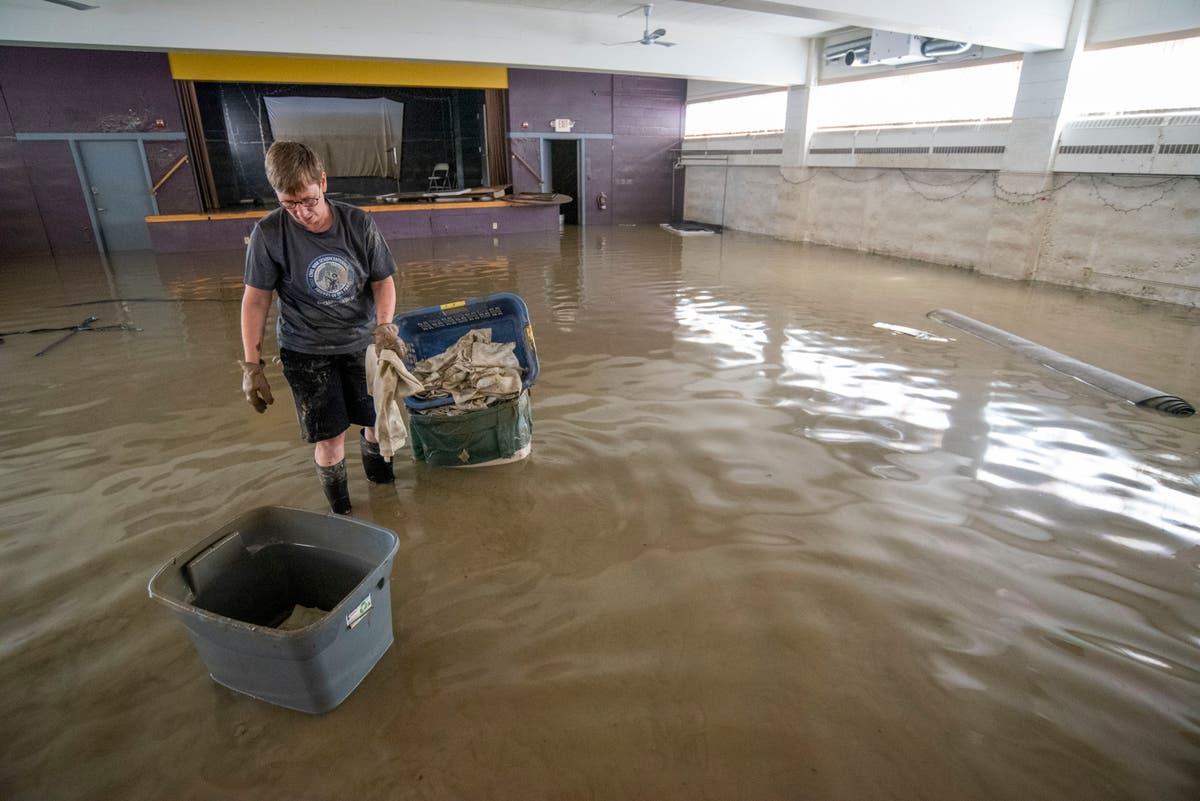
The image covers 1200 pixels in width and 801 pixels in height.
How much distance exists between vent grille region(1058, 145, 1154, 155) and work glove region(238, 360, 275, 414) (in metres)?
8.33

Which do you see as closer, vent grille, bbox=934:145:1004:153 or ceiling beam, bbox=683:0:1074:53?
ceiling beam, bbox=683:0:1074:53

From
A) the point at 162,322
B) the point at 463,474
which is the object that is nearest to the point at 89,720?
the point at 463,474

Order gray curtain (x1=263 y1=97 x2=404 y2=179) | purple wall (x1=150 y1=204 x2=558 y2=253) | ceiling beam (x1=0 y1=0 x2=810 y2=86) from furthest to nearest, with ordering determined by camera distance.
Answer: gray curtain (x1=263 y1=97 x2=404 y2=179) < purple wall (x1=150 y1=204 x2=558 y2=253) < ceiling beam (x1=0 y1=0 x2=810 y2=86)

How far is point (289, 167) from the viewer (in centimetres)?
194

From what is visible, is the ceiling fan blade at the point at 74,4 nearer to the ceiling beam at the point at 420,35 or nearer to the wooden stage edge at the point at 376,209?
the ceiling beam at the point at 420,35

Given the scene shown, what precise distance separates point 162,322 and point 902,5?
307 inches

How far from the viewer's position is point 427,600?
2137 millimetres

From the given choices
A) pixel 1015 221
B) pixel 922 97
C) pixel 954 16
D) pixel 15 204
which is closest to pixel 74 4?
pixel 15 204

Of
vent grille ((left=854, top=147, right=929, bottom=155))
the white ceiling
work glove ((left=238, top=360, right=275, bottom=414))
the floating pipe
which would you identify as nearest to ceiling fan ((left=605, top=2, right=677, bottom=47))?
the white ceiling

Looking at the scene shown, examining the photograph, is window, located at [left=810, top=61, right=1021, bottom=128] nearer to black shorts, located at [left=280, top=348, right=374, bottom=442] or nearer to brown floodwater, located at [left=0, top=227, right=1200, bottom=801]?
brown floodwater, located at [left=0, top=227, right=1200, bottom=801]

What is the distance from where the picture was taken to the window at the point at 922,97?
26.1ft

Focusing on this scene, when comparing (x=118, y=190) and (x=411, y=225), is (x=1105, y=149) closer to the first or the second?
(x=411, y=225)

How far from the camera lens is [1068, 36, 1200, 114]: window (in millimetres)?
6105

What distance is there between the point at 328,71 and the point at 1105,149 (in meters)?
11.8
